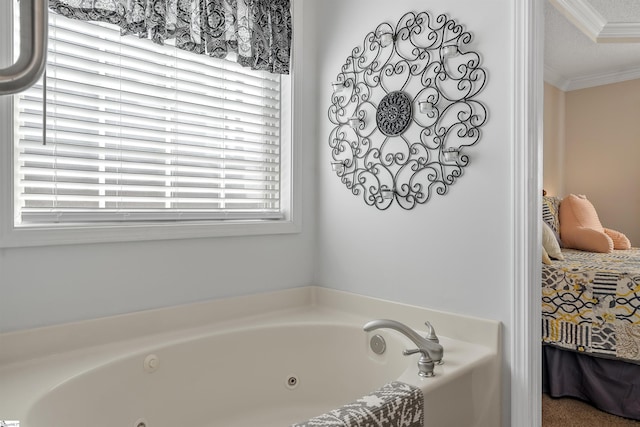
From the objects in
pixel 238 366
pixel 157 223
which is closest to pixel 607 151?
pixel 238 366

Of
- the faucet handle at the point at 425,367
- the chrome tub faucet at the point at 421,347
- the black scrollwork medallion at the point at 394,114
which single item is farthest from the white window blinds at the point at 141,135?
the faucet handle at the point at 425,367

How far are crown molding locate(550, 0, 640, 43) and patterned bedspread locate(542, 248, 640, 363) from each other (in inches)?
74.0

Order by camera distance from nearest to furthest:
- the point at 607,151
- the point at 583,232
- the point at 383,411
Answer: the point at 383,411, the point at 583,232, the point at 607,151

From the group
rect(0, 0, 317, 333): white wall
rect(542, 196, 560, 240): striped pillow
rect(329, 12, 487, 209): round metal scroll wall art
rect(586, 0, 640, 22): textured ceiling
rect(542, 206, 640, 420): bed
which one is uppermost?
rect(586, 0, 640, 22): textured ceiling

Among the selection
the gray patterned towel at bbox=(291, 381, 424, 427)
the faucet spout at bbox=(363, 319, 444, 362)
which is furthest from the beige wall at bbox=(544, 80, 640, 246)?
the gray patterned towel at bbox=(291, 381, 424, 427)

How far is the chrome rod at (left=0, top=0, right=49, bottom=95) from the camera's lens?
52 centimetres

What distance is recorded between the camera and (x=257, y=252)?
2197 mm

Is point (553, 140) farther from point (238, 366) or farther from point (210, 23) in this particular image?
point (238, 366)

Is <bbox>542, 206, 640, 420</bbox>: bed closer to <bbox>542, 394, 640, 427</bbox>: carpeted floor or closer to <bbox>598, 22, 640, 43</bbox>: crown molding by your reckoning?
<bbox>542, 394, 640, 427</bbox>: carpeted floor

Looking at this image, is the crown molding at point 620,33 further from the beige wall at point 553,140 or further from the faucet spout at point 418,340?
the faucet spout at point 418,340

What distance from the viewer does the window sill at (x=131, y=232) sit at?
1513 mm

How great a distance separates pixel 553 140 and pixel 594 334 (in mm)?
2864

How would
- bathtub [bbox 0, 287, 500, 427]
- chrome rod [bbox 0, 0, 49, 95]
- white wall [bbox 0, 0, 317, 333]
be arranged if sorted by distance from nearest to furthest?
chrome rod [bbox 0, 0, 49, 95] < bathtub [bbox 0, 287, 500, 427] < white wall [bbox 0, 0, 317, 333]

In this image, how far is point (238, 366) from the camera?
191cm
